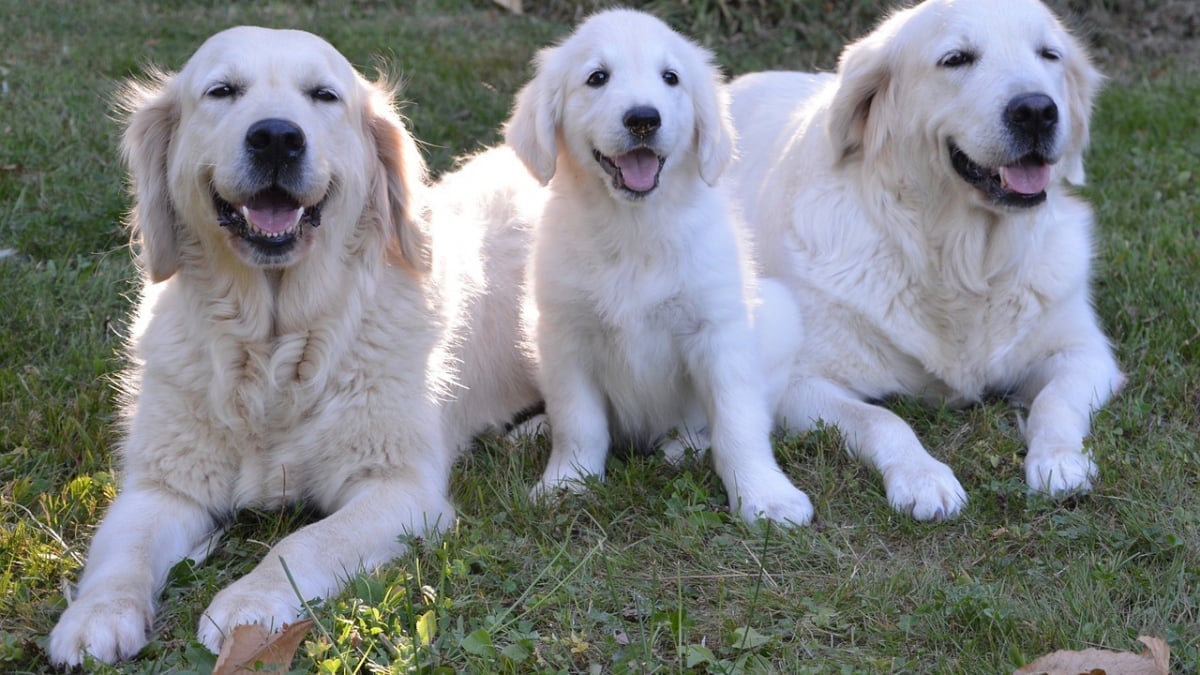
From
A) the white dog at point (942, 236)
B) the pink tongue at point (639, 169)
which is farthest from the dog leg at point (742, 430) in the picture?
the pink tongue at point (639, 169)

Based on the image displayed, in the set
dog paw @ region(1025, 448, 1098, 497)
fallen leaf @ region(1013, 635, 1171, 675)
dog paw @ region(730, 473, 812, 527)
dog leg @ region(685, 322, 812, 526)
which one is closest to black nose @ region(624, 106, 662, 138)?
dog leg @ region(685, 322, 812, 526)

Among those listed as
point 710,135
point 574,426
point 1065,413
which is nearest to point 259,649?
point 574,426

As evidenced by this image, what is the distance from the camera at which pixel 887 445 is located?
11.2ft

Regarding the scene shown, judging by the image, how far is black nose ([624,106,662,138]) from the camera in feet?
10.2

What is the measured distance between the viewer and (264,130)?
288 centimetres

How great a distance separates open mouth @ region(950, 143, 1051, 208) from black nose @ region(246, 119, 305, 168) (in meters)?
1.85

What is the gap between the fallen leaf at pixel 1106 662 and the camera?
2.30 metres

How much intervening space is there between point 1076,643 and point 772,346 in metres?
1.44

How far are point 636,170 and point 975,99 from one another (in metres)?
1.00

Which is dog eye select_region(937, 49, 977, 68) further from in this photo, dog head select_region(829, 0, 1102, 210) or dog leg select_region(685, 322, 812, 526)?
dog leg select_region(685, 322, 812, 526)

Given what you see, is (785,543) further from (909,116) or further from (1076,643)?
(909,116)

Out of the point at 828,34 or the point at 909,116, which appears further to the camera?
the point at 828,34

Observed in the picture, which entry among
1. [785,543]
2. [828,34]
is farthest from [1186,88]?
[785,543]

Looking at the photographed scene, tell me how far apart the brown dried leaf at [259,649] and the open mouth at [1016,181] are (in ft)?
7.31
